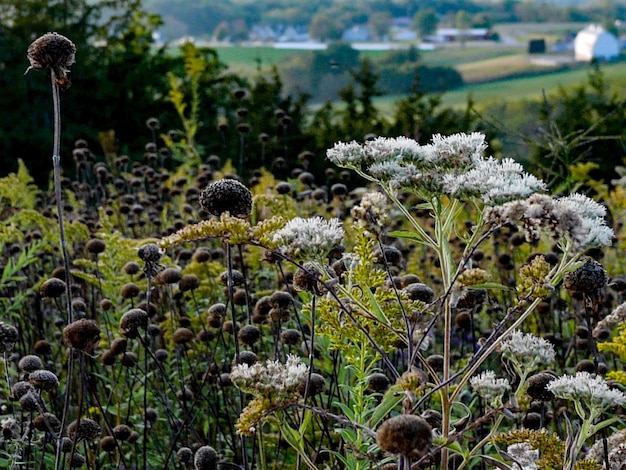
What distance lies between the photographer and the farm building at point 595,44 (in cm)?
5284

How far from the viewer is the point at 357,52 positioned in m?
31.8

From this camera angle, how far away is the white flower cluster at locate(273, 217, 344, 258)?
1.90 m

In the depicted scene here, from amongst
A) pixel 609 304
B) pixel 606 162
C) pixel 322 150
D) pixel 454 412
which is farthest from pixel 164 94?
pixel 454 412

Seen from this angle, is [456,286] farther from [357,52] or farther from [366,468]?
[357,52]

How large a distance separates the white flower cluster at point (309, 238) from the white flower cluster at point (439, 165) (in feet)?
0.66

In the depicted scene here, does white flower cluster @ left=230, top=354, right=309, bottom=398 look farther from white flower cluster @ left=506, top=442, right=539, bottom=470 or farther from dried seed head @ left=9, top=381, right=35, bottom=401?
dried seed head @ left=9, top=381, right=35, bottom=401

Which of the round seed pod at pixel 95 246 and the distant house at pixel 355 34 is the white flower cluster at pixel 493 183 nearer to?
the round seed pod at pixel 95 246

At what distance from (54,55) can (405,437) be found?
1.64 m

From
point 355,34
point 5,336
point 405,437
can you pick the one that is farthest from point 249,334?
point 355,34

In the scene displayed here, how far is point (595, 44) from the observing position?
175 ft

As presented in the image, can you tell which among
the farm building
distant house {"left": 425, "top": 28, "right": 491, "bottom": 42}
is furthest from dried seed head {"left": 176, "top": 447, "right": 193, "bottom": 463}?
distant house {"left": 425, "top": 28, "right": 491, "bottom": 42}

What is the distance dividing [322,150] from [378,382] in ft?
33.6

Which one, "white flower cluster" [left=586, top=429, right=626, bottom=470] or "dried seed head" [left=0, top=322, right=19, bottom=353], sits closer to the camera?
"white flower cluster" [left=586, top=429, right=626, bottom=470]

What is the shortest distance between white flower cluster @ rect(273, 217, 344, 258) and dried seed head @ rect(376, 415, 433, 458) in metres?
0.51
